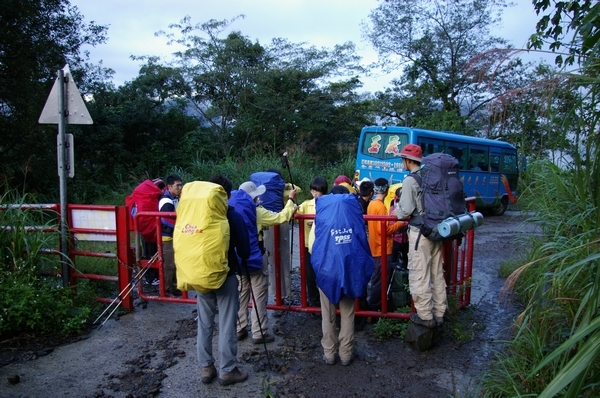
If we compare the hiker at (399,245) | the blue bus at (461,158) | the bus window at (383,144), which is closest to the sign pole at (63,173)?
the hiker at (399,245)

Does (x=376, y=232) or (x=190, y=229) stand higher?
(x=190, y=229)

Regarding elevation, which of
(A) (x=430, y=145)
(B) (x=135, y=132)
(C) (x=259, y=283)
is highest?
(B) (x=135, y=132)

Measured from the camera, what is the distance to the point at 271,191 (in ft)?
18.6

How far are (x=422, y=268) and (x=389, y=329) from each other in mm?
844

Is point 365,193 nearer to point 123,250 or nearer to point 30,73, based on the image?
point 123,250

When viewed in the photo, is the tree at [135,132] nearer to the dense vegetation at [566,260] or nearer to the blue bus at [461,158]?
the blue bus at [461,158]

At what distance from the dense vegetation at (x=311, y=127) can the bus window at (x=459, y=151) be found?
1.17 meters

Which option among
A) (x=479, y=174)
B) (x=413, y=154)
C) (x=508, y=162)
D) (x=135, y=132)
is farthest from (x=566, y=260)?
(x=135, y=132)

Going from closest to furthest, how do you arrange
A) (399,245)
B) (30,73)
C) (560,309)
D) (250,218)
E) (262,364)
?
(560,309)
(262,364)
(250,218)
(399,245)
(30,73)

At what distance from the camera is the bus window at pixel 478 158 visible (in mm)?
17394

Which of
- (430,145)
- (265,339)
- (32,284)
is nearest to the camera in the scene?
(265,339)

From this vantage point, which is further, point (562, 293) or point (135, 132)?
point (135, 132)

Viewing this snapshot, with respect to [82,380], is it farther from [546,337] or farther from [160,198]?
[546,337]

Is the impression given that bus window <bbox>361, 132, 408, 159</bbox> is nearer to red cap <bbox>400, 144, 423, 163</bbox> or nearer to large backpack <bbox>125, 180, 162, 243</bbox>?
large backpack <bbox>125, 180, 162, 243</bbox>
